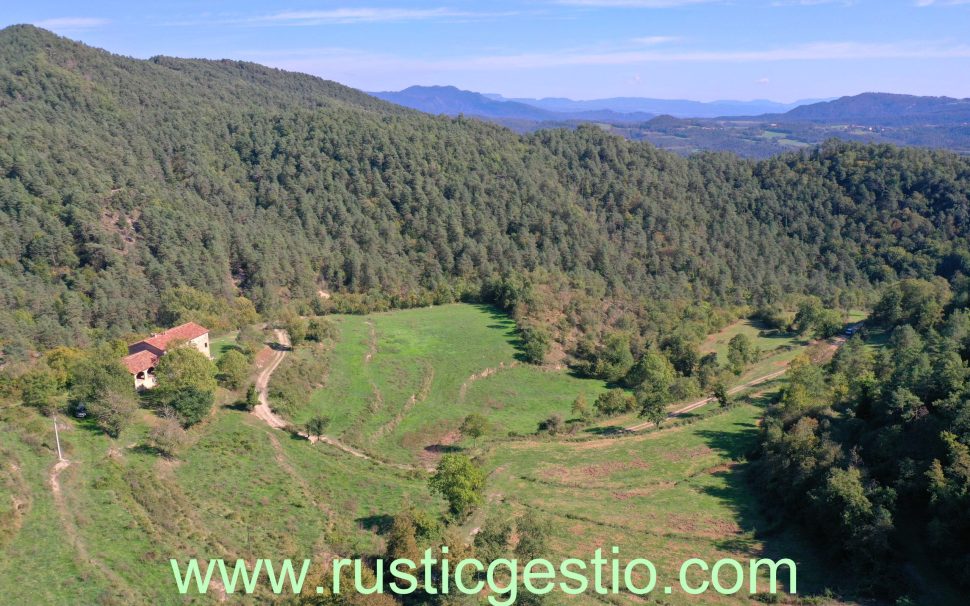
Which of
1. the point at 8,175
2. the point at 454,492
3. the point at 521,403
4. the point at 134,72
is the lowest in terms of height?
the point at 521,403

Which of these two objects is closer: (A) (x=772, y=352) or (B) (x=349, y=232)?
(A) (x=772, y=352)

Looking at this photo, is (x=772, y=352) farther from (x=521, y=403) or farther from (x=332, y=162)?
(x=332, y=162)

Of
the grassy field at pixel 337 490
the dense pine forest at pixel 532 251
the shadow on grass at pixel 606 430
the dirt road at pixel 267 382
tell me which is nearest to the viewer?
the grassy field at pixel 337 490

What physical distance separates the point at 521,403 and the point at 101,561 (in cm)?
4761

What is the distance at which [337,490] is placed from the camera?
43156mm

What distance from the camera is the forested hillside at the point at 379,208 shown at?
89.6 metres

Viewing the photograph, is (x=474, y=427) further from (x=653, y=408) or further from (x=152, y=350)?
(x=152, y=350)

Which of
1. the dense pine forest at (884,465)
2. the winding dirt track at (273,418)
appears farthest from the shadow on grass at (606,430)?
the winding dirt track at (273,418)

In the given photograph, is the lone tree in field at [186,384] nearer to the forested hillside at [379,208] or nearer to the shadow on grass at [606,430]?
the forested hillside at [379,208]

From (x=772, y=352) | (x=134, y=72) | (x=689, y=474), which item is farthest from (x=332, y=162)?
(x=689, y=474)

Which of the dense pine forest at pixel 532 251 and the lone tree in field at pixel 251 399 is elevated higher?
A: the dense pine forest at pixel 532 251

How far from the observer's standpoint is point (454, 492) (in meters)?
39.2

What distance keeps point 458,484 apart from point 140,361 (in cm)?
3069

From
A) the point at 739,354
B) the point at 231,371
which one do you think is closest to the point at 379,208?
the point at 739,354
